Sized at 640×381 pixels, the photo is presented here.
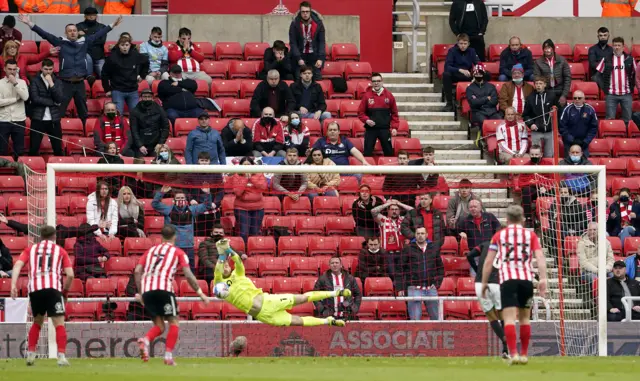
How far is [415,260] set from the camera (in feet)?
65.0

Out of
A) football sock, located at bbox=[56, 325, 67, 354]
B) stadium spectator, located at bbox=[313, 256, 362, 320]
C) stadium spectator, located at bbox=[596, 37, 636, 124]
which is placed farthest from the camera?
stadium spectator, located at bbox=[596, 37, 636, 124]

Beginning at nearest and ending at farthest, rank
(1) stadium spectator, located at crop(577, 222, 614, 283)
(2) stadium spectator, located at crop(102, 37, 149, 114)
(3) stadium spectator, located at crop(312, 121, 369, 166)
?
(1) stadium spectator, located at crop(577, 222, 614, 283), (3) stadium spectator, located at crop(312, 121, 369, 166), (2) stadium spectator, located at crop(102, 37, 149, 114)

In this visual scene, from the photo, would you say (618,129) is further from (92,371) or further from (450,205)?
(92,371)

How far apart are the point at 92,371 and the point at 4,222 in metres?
6.12

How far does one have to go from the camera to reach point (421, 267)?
19750 millimetres

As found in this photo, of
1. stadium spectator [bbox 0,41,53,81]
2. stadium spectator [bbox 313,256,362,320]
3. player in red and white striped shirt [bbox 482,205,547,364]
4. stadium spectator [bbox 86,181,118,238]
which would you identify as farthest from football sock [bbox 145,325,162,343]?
stadium spectator [bbox 0,41,53,81]

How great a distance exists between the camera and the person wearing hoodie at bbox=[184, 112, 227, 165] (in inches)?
844

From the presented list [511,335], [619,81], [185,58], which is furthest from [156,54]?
[511,335]

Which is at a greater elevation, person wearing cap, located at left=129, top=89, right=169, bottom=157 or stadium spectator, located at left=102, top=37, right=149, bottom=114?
stadium spectator, located at left=102, top=37, right=149, bottom=114

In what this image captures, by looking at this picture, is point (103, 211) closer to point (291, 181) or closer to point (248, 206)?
point (248, 206)

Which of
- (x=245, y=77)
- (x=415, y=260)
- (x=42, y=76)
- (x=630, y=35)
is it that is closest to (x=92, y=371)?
(x=415, y=260)

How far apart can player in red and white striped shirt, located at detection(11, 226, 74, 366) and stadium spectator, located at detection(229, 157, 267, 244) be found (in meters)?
4.69

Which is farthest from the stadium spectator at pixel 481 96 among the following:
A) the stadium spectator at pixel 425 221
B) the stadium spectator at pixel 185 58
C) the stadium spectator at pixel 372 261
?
the stadium spectator at pixel 372 261

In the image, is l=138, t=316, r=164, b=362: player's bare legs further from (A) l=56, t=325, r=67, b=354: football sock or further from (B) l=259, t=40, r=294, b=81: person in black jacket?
(B) l=259, t=40, r=294, b=81: person in black jacket
